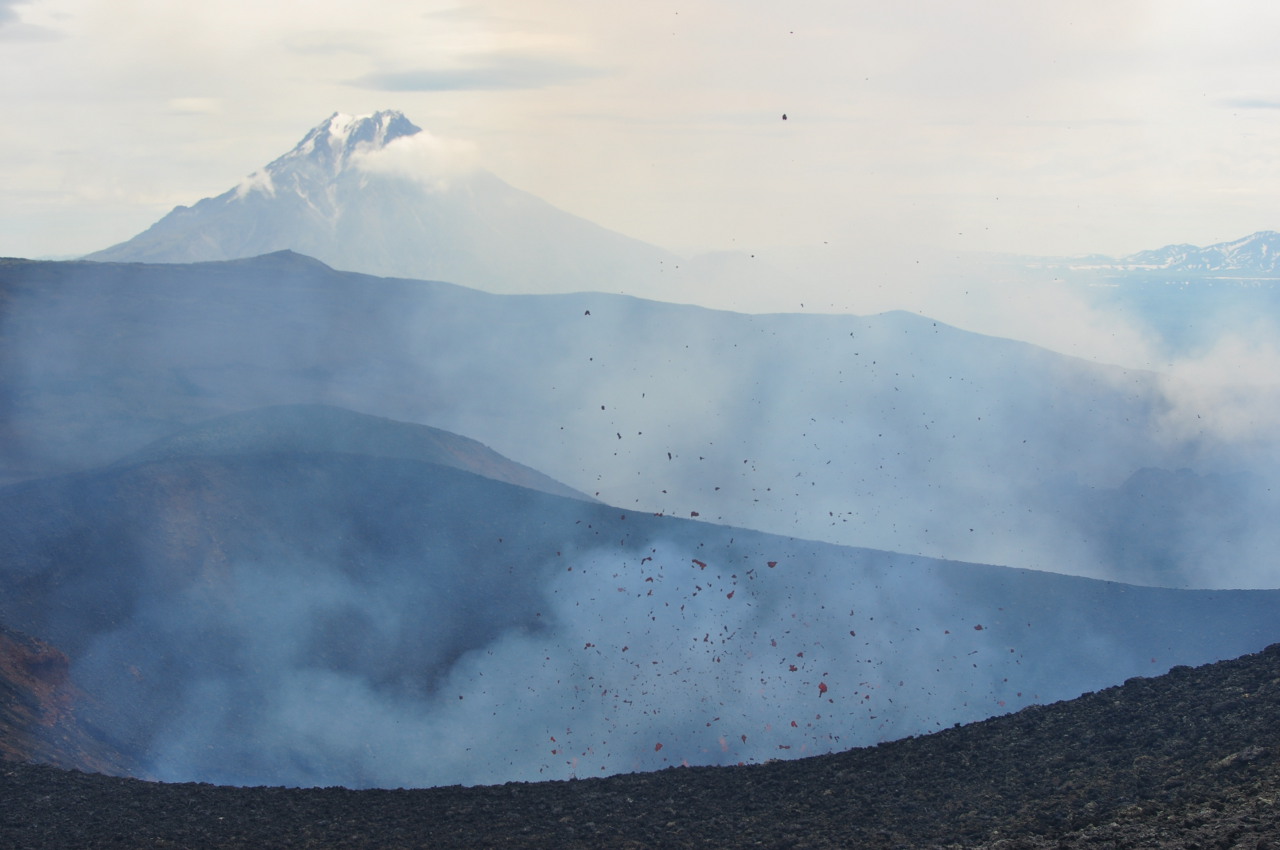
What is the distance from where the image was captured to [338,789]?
21.4 m

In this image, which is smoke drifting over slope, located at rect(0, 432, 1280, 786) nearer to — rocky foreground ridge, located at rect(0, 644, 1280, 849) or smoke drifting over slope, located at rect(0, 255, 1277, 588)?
rocky foreground ridge, located at rect(0, 644, 1280, 849)

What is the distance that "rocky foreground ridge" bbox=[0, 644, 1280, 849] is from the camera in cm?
1584

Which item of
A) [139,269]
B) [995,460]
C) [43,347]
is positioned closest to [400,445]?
[43,347]

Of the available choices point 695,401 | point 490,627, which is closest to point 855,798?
point 490,627

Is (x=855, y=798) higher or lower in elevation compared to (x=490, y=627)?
lower

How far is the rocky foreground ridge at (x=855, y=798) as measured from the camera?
52.0ft

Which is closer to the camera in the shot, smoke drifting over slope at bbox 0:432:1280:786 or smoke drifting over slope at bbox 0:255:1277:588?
smoke drifting over slope at bbox 0:432:1280:786

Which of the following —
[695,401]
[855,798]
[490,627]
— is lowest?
[855,798]

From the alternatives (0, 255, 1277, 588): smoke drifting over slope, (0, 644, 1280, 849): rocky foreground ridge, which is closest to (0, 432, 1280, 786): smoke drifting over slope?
(0, 644, 1280, 849): rocky foreground ridge

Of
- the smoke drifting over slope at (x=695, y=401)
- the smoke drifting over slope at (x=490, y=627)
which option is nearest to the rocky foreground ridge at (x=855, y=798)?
the smoke drifting over slope at (x=490, y=627)

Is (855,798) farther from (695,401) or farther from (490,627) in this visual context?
(695,401)

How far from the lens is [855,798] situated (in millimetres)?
18734

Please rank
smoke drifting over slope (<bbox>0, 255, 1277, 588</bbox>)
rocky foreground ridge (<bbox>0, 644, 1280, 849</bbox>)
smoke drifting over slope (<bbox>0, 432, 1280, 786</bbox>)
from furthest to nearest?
smoke drifting over slope (<bbox>0, 255, 1277, 588</bbox>) → smoke drifting over slope (<bbox>0, 432, 1280, 786</bbox>) → rocky foreground ridge (<bbox>0, 644, 1280, 849</bbox>)

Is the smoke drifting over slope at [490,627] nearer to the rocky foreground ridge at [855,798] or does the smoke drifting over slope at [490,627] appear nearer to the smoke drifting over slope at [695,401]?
the rocky foreground ridge at [855,798]
